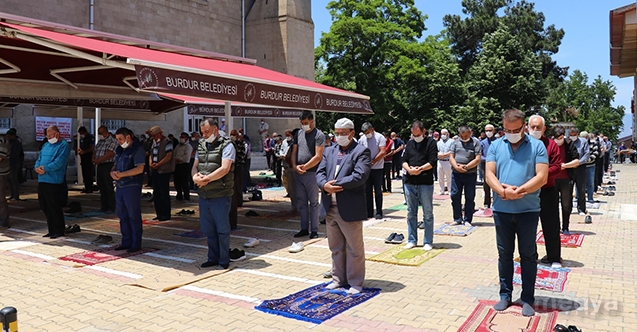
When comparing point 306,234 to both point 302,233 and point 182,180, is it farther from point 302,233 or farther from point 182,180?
point 182,180

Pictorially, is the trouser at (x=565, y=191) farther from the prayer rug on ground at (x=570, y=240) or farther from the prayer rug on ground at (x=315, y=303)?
the prayer rug on ground at (x=315, y=303)

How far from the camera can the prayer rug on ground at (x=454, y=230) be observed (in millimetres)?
9461

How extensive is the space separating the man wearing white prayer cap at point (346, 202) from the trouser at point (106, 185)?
7738 mm

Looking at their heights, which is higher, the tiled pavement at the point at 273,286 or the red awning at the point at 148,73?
the red awning at the point at 148,73

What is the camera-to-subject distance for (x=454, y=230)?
384 inches

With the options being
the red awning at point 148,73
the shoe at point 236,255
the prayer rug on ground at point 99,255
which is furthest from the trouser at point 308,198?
the prayer rug on ground at point 99,255

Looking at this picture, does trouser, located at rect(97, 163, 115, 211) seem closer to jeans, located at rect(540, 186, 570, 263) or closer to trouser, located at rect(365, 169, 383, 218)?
trouser, located at rect(365, 169, 383, 218)

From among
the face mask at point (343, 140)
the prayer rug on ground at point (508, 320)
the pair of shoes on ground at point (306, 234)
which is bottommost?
the prayer rug on ground at point (508, 320)

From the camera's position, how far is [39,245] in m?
8.80

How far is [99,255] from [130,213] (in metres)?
0.78

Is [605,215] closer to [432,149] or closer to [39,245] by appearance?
[432,149]

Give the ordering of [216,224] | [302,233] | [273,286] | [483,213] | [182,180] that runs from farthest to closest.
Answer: [182,180] < [483,213] < [302,233] < [216,224] < [273,286]

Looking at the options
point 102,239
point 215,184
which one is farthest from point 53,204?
point 215,184

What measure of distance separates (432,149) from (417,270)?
2.07 metres
